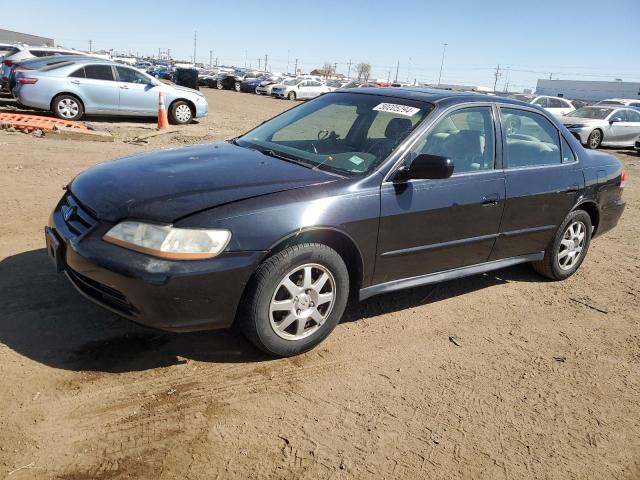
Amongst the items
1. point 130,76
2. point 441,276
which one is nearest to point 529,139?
point 441,276

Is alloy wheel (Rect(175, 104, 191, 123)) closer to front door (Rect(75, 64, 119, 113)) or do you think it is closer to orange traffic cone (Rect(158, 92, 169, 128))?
orange traffic cone (Rect(158, 92, 169, 128))

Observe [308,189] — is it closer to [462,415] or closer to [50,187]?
[462,415]

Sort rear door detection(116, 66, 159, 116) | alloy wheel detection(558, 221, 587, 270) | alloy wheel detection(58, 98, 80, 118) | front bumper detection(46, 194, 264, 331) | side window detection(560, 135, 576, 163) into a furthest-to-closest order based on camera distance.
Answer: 1. rear door detection(116, 66, 159, 116)
2. alloy wheel detection(58, 98, 80, 118)
3. alloy wheel detection(558, 221, 587, 270)
4. side window detection(560, 135, 576, 163)
5. front bumper detection(46, 194, 264, 331)

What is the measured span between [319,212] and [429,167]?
811 mm

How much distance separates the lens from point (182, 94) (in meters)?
13.8


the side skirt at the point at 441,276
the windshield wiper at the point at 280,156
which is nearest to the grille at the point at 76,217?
the windshield wiper at the point at 280,156

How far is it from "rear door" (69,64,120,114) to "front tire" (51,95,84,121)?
0.17m

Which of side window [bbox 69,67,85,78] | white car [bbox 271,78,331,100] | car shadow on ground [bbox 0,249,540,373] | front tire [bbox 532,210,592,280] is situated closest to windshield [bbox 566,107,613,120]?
front tire [bbox 532,210,592,280]

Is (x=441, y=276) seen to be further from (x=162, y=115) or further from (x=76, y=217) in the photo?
(x=162, y=115)

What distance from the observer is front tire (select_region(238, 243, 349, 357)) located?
3.00 meters

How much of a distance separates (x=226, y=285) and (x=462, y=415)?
1.46m

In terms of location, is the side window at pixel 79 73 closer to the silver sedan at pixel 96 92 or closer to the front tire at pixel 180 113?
the silver sedan at pixel 96 92

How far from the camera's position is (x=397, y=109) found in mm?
3945

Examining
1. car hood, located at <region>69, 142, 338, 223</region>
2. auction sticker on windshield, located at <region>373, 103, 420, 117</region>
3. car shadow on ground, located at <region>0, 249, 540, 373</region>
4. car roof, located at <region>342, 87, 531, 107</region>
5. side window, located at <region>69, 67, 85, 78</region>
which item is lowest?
car shadow on ground, located at <region>0, 249, 540, 373</region>
